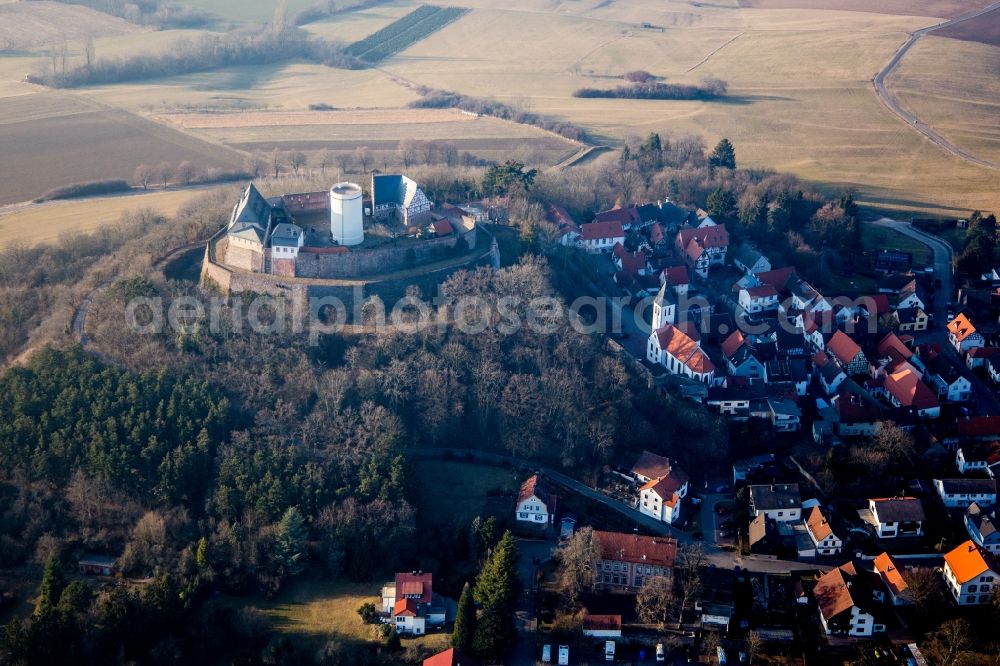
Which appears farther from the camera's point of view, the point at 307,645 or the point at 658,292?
the point at 658,292

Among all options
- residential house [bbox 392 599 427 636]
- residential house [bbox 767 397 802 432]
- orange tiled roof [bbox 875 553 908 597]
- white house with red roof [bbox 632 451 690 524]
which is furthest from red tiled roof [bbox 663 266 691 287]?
residential house [bbox 392 599 427 636]

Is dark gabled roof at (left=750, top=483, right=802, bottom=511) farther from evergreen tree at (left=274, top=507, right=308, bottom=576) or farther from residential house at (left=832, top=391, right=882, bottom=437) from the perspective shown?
evergreen tree at (left=274, top=507, right=308, bottom=576)

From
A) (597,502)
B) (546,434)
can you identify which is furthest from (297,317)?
(597,502)

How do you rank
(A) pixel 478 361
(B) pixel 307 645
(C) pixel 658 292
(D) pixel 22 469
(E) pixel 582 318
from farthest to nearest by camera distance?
(C) pixel 658 292 < (E) pixel 582 318 < (A) pixel 478 361 < (D) pixel 22 469 < (B) pixel 307 645

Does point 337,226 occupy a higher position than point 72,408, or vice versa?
point 337,226

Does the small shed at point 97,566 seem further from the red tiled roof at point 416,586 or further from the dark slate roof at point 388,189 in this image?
the dark slate roof at point 388,189

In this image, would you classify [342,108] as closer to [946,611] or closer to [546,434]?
[546,434]

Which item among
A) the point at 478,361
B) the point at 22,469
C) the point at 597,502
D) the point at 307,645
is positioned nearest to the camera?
the point at 307,645
